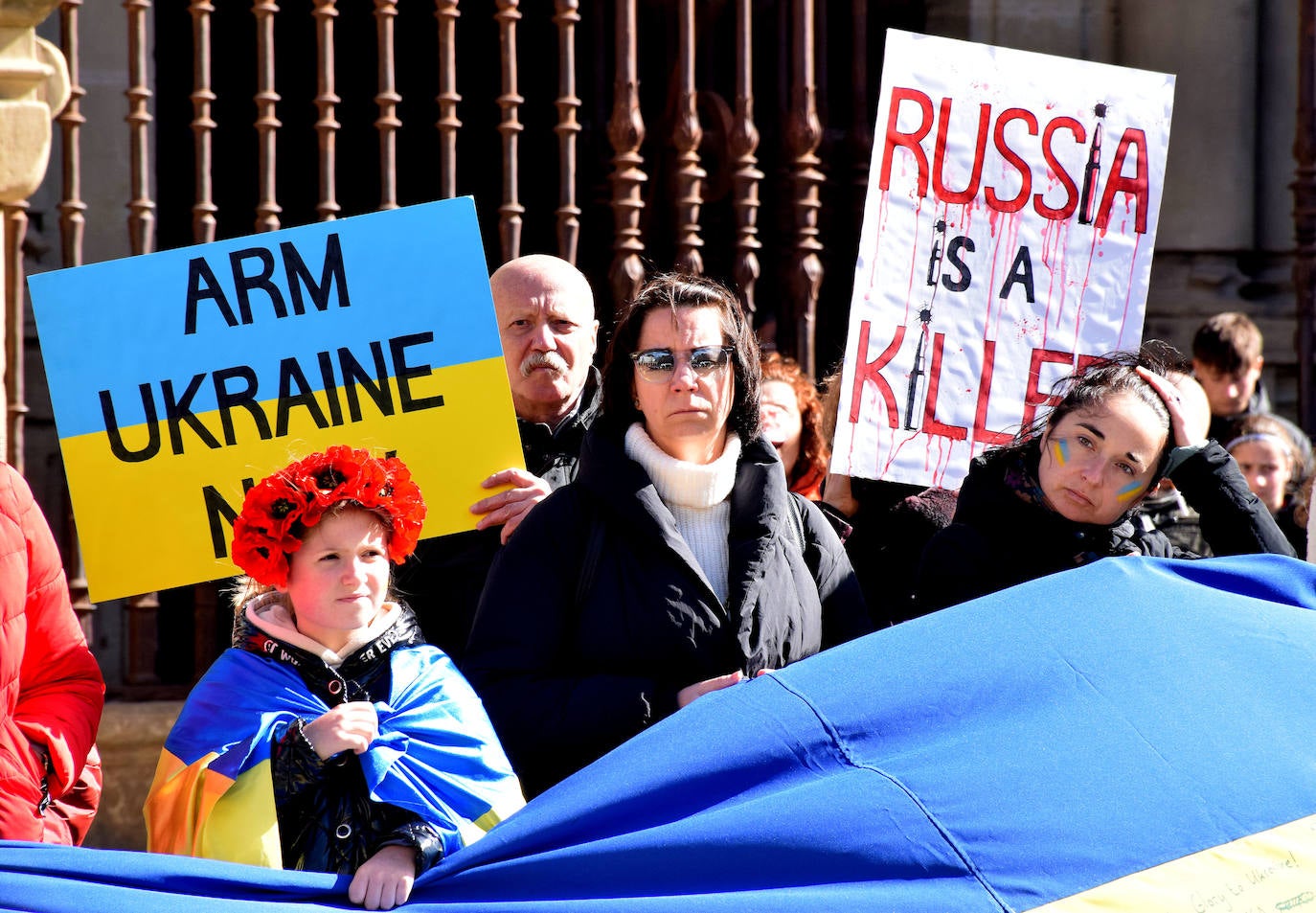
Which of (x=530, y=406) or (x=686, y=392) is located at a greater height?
(x=686, y=392)

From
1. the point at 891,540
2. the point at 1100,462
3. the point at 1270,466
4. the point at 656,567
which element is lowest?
the point at 1270,466

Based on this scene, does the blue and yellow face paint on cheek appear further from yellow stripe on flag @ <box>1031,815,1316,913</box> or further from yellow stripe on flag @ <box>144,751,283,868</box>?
yellow stripe on flag @ <box>144,751,283,868</box>

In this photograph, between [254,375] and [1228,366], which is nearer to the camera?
[254,375]

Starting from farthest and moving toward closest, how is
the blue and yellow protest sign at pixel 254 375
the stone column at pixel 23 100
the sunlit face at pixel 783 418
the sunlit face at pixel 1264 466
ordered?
the sunlit face at pixel 1264 466 < the stone column at pixel 23 100 < the sunlit face at pixel 783 418 < the blue and yellow protest sign at pixel 254 375

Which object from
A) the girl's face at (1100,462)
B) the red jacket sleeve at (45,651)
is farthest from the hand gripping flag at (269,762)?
the girl's face at (1100,462)

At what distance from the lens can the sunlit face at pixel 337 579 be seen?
2.50 m

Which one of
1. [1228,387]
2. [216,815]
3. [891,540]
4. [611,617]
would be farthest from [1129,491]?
[1228,387]

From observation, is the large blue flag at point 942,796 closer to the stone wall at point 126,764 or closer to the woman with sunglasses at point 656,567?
the woman with sunglasses at point 656,567

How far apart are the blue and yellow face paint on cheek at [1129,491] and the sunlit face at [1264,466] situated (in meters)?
1.75

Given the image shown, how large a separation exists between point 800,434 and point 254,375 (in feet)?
4.21

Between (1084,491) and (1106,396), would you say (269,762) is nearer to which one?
(1084,491)

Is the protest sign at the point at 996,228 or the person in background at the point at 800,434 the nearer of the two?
the person in background at the point at 800,434

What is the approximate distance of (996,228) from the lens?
163 inches

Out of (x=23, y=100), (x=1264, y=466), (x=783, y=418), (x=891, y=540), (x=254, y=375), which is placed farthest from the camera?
(x=1264, y=466)
